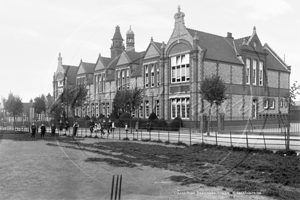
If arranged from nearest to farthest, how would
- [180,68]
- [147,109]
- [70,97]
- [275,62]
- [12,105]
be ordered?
[70,97] < [180,68] < [147,109] < [275,62] < [12,105]

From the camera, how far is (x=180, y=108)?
4253 centimetres

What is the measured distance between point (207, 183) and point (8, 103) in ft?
197

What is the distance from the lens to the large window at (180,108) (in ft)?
137

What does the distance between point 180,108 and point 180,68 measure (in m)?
5.68

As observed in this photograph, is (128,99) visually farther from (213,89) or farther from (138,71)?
(213,89)

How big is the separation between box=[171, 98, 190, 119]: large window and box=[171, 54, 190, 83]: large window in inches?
111

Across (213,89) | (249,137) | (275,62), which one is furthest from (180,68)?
(249,137)

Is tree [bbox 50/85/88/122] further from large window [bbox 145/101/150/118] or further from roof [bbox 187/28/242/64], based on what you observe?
large window [bbox 145/101/150/118]

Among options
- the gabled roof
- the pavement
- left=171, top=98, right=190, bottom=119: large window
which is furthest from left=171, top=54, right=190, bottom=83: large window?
the pavement

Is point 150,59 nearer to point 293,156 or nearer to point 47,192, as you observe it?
point 293,156

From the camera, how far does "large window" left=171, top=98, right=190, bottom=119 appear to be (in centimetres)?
4178

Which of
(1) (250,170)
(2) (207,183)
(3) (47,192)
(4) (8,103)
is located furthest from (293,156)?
(4) (8,103)

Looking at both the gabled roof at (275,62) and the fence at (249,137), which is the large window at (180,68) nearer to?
the fence at (249,137)

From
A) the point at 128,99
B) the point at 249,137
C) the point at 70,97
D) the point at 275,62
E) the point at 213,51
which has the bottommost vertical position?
the point at 249,137
